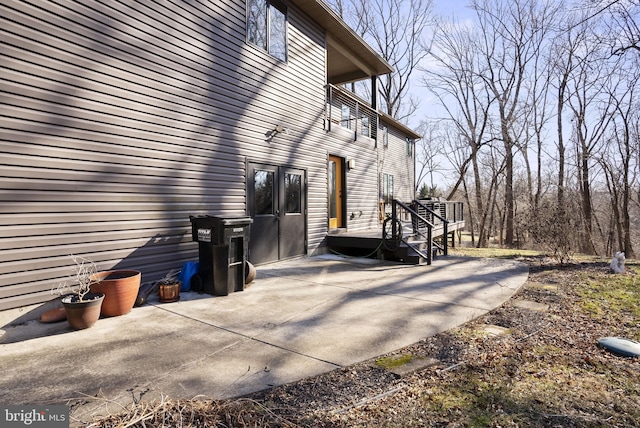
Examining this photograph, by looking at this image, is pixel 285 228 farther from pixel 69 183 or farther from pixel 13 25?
pixel 13 25

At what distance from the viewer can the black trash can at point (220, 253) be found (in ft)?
15.1

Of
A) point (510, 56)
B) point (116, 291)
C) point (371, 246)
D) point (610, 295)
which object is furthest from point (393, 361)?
point (510, 56)

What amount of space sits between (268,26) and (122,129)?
4031mm

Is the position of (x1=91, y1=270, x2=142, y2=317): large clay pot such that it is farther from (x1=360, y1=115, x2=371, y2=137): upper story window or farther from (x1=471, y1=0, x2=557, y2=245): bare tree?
(x1=471, y1=0, x2=557, y2=245): bare tree

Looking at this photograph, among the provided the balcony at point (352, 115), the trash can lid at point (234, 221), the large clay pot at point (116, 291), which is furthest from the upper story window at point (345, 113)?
the large clay pot at point (116, 291)

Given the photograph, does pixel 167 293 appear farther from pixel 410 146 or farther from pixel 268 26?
pixel 410 146

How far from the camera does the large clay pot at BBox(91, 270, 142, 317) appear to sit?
3605 mm

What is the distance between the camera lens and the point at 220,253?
466cm

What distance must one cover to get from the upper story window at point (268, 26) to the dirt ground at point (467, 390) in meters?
6.28

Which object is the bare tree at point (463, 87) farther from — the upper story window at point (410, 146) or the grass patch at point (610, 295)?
the grass patch at point (610, 295)

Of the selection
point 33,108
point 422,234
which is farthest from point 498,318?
point 33,108

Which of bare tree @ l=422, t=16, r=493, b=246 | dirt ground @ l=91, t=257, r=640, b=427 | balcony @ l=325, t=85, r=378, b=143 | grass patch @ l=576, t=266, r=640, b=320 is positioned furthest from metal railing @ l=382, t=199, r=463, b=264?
bare tree @ l=422, t=16, r=493, b=246

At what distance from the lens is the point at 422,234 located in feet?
26.5

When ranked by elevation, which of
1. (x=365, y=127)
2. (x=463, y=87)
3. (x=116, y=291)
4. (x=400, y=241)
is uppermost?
(x=463, y=87)
